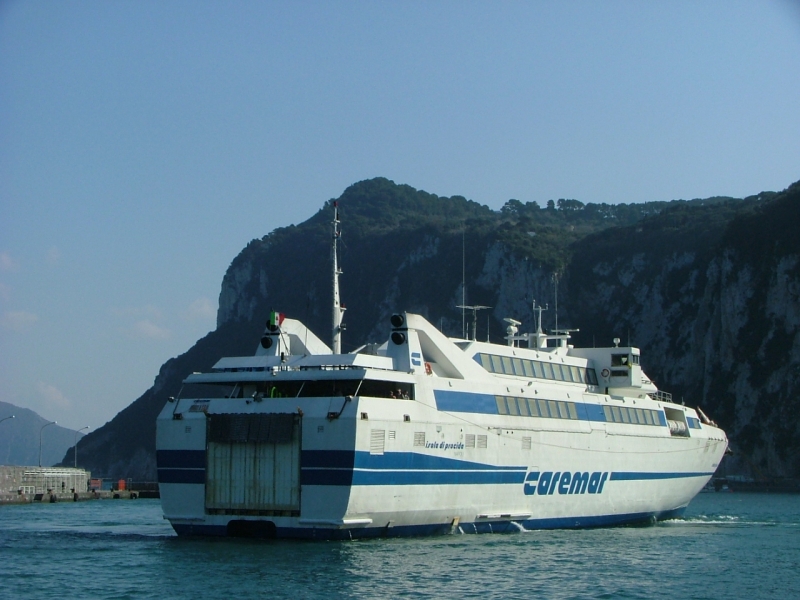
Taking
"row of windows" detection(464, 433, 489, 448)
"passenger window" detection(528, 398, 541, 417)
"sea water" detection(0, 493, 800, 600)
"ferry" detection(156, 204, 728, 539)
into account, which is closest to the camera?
"sea water" detection(0, 493, 800, 600)

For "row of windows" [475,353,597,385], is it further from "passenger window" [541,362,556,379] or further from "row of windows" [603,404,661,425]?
"row of windows" [603,404,661,425]

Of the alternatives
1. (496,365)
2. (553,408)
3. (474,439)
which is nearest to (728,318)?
(553,408)

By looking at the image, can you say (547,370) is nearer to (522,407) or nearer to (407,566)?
(522,407)

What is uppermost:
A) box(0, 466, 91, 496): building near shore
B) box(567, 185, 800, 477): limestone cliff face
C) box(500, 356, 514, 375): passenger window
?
box(567, 185, 800, 477): limestone cliff face

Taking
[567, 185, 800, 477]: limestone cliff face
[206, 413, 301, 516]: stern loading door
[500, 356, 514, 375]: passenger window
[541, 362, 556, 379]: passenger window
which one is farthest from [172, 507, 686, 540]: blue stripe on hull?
[567, 185, 800, 477]: limestone cliff face

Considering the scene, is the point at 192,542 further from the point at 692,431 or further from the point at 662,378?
the point at 662,378

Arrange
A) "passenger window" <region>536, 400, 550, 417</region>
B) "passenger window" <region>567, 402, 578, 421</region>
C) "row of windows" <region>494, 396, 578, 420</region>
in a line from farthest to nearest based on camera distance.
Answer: "passenger window" <region>567, 402, 578, 421</region> < "passenger window" <region>536, 400, 550, 417</region> < "row of windows" <region>494, 396, 578, 420</region>

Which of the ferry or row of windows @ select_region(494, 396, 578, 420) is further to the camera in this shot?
row of windows @ select_region(494, 396, 578, 420)

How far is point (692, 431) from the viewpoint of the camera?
4425cm

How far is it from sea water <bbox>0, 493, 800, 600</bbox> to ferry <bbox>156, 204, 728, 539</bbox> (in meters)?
0.73

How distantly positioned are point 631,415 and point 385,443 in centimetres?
1388

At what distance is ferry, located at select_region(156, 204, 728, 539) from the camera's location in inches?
1146

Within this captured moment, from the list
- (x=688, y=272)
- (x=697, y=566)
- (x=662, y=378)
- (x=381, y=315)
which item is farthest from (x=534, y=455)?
(x=381, y=315)

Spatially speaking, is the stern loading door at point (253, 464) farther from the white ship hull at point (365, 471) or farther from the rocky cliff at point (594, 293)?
the rocky cliff at point (594, 293)
